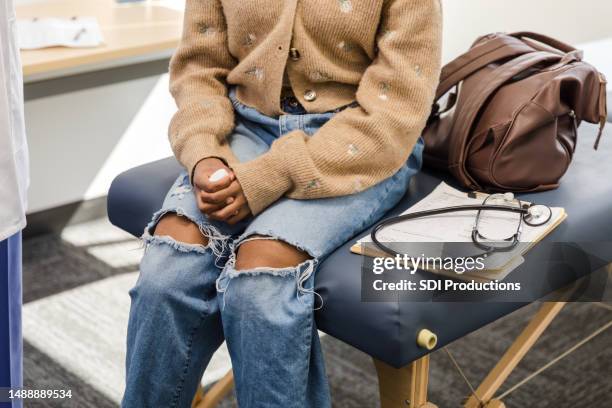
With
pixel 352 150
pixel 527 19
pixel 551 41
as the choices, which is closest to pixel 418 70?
pixel 352 150

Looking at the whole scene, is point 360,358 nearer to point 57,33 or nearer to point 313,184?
point 313,184

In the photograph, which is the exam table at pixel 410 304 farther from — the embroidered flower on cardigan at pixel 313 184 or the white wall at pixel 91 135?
the white wall at pixel 91 135

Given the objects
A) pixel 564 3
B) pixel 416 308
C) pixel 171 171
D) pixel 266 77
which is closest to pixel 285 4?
pixel 266 77

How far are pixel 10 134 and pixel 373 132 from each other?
0.53 m

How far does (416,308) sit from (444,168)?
41cm

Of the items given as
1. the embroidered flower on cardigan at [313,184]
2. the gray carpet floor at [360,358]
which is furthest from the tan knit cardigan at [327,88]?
the gray carpet floor at [360,358]

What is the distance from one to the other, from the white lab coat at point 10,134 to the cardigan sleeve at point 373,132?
1.08ft

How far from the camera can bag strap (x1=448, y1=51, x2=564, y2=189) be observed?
139cm

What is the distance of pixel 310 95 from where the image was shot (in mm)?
1354

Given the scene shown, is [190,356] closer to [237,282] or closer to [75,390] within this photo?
[237,282]

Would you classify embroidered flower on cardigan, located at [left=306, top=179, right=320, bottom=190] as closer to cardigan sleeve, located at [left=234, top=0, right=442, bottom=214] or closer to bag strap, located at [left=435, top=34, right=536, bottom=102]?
cardigan sleeve, located at [left=234, top=0, right=442, bottom=214]

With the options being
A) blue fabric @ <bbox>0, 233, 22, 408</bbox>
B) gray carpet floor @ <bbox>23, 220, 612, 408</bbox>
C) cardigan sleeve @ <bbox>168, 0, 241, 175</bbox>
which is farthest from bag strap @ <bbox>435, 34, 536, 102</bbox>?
blue fabric @ <bbox>0, 233, 22, 408</bbox>

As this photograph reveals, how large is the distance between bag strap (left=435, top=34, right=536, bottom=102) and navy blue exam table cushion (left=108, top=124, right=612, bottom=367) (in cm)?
16

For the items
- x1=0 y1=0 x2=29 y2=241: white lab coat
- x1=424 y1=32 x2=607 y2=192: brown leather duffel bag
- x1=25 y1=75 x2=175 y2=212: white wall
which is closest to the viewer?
x1=0 y1=0 x2=29 y2=241: white lab coat
